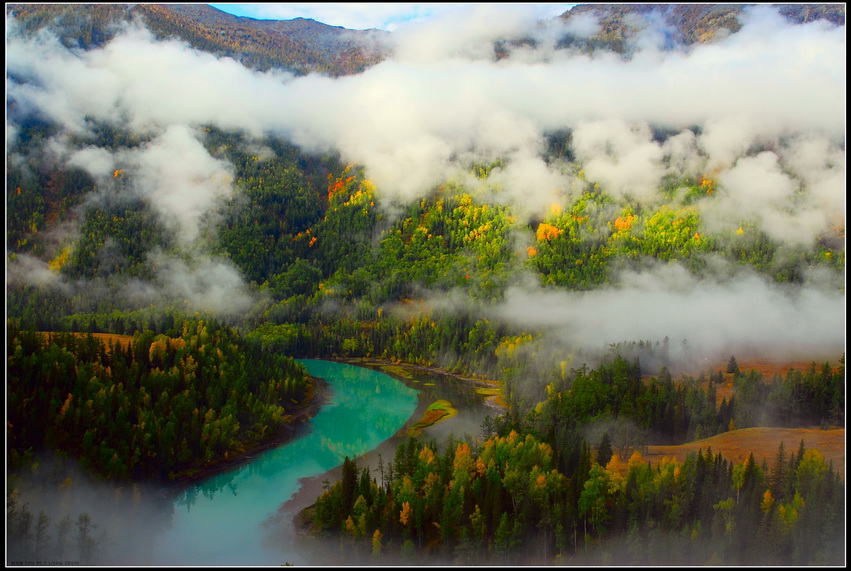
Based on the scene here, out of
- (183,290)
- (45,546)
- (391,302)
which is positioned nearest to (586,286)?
(391,302)

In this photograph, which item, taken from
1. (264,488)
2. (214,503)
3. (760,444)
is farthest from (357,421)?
(760,444)

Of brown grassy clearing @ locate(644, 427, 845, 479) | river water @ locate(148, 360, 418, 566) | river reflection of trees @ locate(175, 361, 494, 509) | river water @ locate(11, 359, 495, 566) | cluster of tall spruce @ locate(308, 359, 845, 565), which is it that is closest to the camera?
cluster of tall spruce @ locate(308, 359, 845, 565)

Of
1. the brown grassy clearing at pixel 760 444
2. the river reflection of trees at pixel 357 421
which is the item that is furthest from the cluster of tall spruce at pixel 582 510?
the river reflection of trees at pixel 357 421

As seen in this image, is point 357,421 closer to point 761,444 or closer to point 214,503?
point 214,503

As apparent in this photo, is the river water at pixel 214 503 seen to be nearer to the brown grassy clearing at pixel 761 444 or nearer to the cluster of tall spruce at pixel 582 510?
the cluster of tall spruce at pixel 582 510

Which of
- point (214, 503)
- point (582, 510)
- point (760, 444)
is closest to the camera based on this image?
point (582, 510)

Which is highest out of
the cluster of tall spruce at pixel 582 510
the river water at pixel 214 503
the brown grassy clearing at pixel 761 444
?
the cluster of tall spruce at pixel 582 510

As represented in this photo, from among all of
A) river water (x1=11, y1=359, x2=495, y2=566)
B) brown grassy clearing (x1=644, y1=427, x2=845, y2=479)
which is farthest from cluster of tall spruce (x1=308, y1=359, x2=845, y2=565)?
river water (x1=11, y1=359, x2=495, y2=566)

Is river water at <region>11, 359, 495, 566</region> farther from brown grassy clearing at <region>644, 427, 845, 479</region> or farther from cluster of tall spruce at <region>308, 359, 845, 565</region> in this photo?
brown grassy clearing at <region>644, 427, 845, 479</region>

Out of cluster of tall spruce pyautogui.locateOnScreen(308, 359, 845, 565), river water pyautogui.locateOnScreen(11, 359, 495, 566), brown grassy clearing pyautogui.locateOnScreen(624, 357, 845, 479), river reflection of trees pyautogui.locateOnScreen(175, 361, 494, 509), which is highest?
cluster of tall spruce pyautogui.locateOnScreen(308, 359, 845, 565)
